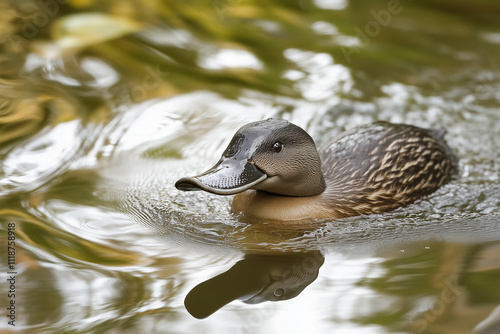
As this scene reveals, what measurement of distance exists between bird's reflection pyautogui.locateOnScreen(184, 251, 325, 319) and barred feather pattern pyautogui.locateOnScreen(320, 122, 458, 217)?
30.9 inches

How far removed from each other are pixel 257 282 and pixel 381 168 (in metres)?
1.81

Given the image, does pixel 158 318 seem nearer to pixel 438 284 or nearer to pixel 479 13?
pixel 438 284

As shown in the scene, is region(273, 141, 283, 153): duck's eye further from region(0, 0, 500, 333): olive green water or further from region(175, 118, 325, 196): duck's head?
region(0, 0, 500, 333): olive green water

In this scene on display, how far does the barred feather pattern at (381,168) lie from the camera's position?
18.4ft

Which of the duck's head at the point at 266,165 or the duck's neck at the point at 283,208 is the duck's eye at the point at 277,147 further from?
the duck's neck at the point at 283,208

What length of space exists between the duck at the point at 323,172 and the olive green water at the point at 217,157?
146mm

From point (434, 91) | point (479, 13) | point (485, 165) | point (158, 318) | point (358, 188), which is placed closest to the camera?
point (158, 318)

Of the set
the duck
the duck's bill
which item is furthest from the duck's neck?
the duck's bill

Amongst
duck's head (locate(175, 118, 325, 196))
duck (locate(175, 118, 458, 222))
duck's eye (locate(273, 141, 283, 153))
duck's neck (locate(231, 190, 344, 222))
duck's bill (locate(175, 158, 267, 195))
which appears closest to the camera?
duck's bill (locate(175, 158, 267, 195))

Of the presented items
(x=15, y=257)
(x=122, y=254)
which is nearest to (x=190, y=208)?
(x=122, y=254)

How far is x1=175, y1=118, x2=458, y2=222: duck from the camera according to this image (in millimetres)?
4949

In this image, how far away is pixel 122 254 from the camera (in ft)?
15.8

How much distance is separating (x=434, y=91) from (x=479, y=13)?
246 cm

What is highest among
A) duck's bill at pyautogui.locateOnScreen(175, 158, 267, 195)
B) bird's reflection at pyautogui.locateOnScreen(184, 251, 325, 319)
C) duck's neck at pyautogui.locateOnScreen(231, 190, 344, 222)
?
duck's bill at pyautogui.locateOnScreen(175, 158, 267, 195)
